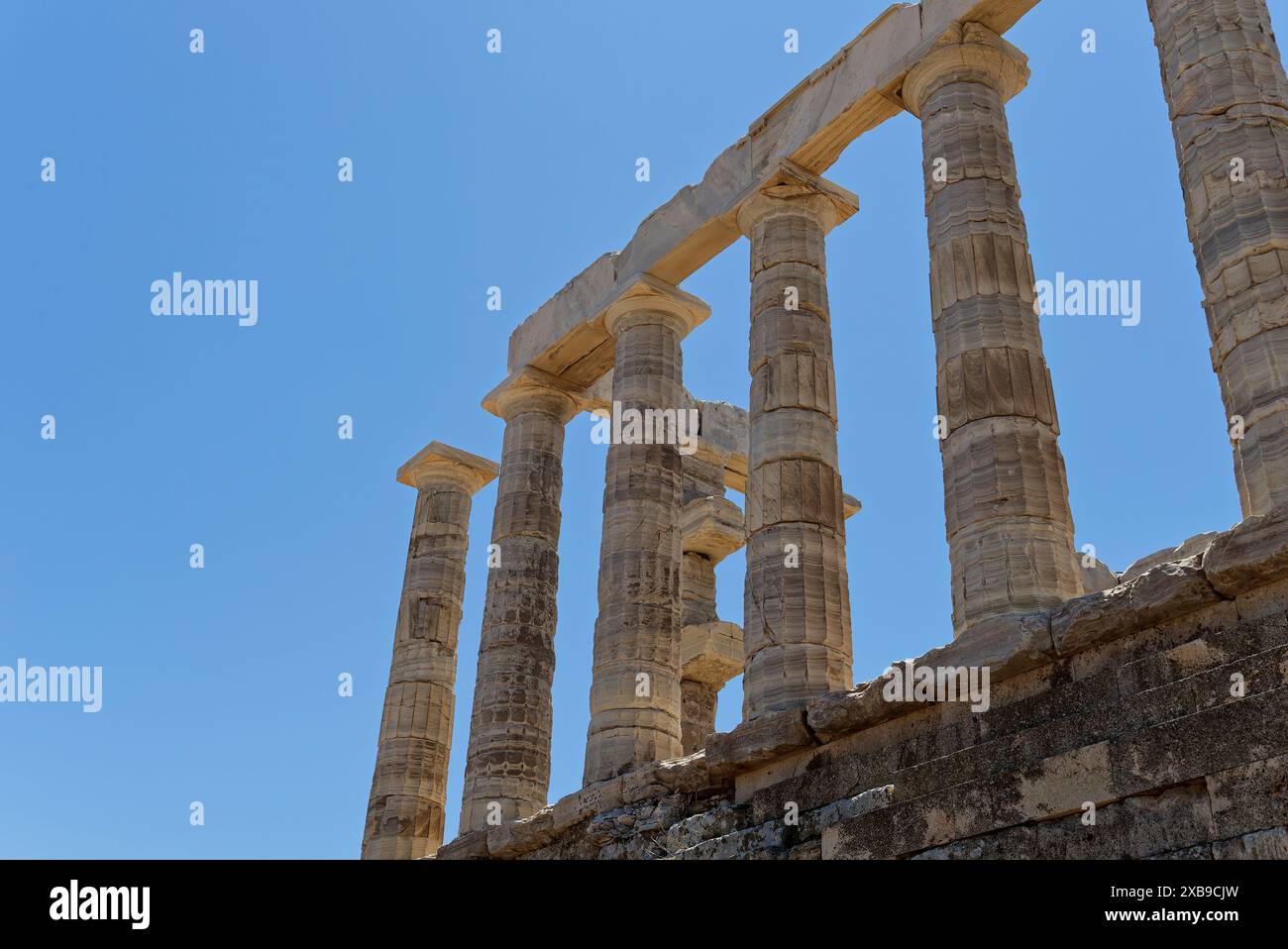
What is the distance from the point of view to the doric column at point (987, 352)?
43.5 feet

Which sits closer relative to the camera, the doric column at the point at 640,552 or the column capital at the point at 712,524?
the doric column at the point at 640,552

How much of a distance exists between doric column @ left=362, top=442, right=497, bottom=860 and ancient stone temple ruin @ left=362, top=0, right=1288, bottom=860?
0.19ft

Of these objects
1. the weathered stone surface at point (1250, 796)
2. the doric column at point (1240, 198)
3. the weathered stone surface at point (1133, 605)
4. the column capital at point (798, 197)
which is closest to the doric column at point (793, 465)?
the column capital at point (798, 197)

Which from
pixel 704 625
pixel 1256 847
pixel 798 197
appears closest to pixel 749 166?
pixel 798 197

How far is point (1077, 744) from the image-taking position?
10602 millimetres

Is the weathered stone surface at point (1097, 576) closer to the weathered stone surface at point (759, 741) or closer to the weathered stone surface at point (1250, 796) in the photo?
the weathered stone surface at point (759, 741)

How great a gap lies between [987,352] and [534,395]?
34.2 ft

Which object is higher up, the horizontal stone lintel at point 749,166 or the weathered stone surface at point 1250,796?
the horizontal stone lintel at point 749,166

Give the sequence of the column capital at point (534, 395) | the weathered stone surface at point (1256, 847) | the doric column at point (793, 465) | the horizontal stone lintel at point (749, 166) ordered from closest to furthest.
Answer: the weathered stone surface at point (1256, 847), the doric column at point (793, 465), the horizontal stone lintel at point (749, 166), the column capital at point (534, 395)

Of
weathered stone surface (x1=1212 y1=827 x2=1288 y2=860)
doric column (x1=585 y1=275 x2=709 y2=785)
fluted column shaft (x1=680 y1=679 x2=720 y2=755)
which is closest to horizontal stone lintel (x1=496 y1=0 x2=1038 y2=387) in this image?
doric column (x1=585 y1=275 x2=709 y2=785)

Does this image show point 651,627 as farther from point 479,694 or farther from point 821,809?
point 821,809

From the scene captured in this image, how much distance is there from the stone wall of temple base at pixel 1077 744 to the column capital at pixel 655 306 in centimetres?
902
